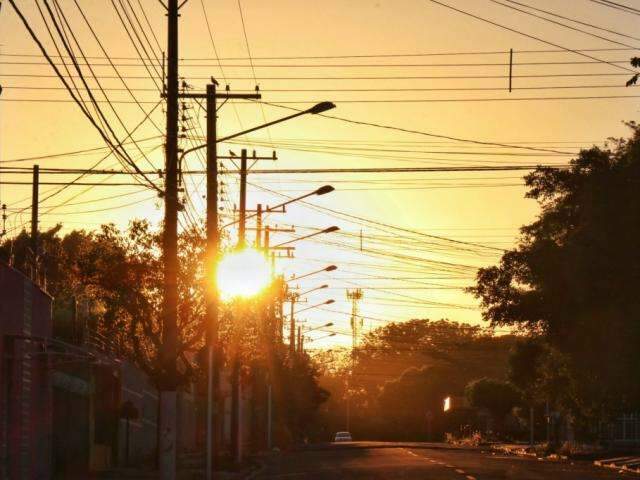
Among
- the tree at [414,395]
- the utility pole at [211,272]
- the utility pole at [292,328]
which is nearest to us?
the utility pole at [211,272]

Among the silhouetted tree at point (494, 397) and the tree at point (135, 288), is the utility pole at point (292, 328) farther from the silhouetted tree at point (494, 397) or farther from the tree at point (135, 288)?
the tree at point (135, 288)

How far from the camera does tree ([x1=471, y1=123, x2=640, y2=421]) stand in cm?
4209

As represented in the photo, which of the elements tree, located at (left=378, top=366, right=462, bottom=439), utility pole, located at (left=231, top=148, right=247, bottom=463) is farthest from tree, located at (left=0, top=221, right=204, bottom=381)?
tree, located at (left=378, top=366, right=462, bottom=439)

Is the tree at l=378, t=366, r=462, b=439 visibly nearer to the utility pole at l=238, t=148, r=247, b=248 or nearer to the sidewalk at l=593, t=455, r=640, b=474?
Answer: the sidewalk at l=593, t=455, r=640, b=474

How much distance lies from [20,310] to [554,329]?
25.0 m

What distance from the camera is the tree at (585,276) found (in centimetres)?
4209

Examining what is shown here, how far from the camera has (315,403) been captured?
95.5 m

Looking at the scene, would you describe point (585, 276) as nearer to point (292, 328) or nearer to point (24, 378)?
point (24, 378)

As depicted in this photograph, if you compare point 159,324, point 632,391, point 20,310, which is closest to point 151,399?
point 159,324

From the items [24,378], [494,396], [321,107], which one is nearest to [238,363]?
[24,378]

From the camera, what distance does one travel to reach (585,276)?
4294 centimetres

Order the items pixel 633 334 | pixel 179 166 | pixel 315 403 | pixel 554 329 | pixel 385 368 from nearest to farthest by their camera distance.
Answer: pixel 179 166 < pixel 633 334 < pixel 554 329 < pixel 315 403 < pixel 385 368

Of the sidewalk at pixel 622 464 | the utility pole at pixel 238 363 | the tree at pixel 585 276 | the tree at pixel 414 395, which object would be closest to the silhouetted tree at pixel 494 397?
the tree at pixel 414 395

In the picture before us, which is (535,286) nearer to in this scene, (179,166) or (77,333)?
(77,333)
